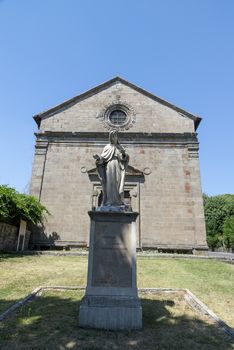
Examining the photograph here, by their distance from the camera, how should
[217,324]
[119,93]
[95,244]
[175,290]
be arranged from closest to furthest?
[217,324], [95,244], [175,290], [119,93]

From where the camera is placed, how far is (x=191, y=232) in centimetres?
1568

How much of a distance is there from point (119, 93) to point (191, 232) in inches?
440

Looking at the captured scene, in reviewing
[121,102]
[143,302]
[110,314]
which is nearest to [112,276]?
[110,314]

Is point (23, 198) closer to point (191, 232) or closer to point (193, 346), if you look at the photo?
point (191, 232)

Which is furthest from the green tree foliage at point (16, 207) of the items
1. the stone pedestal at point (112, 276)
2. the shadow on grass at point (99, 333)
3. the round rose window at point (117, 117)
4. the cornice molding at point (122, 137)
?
the stone pedestal at point (112, 276)

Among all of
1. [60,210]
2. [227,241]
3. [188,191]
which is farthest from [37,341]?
[227,241]

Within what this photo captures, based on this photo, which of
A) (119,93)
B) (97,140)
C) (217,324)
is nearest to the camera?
(217,324)

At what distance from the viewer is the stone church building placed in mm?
15883

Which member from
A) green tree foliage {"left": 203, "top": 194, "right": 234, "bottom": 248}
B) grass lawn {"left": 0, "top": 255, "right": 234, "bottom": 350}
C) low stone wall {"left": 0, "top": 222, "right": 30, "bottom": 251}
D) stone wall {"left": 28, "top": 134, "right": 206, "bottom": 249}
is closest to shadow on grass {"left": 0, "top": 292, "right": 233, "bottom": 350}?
grass lawn {"left": 0, "top": 255, "right": 234, "bottom": 350}

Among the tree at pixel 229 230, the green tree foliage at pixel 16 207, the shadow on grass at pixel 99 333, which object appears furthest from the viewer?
the tree at pixel 229 230

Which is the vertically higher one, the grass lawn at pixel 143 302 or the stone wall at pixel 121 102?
the stone wall at pixel 121 102

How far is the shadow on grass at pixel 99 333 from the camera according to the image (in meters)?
3.76

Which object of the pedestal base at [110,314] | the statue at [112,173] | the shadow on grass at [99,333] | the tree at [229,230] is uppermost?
the tree at [229,230]

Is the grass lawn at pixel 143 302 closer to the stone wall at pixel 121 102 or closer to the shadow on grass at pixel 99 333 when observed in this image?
the shadow on grass at pixel 99 333
